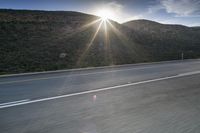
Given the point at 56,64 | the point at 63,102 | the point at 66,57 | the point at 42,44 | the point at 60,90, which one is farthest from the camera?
the point at 42,44

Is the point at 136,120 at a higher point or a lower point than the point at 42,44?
lower

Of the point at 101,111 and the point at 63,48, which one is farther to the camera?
the point at 63,48

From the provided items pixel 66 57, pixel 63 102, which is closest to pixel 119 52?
pixel 66 57

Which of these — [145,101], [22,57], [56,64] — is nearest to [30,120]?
[145,101]

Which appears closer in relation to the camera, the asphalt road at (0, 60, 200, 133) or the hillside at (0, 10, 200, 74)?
the asphalt road at (0, 60, 200, 133)

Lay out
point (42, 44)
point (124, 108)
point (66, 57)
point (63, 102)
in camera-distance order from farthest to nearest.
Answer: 1. point (42, 44)
2. point (66, 57)
3. point (63, 102)
4. point (124, 108)

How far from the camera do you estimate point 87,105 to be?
5.86 metres

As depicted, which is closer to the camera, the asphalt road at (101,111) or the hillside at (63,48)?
the asphalt road at (101,111)

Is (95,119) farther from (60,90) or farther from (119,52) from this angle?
(119,52)

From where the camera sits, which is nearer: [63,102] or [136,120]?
[136,120]

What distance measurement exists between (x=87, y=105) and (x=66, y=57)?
16201mm

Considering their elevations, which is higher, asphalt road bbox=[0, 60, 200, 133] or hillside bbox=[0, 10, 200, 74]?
hillside bbox=[0, 10, 200, 74]

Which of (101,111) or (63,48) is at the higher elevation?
(63,48)

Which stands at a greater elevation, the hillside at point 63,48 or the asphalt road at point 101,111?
the hillside at point 63,48
